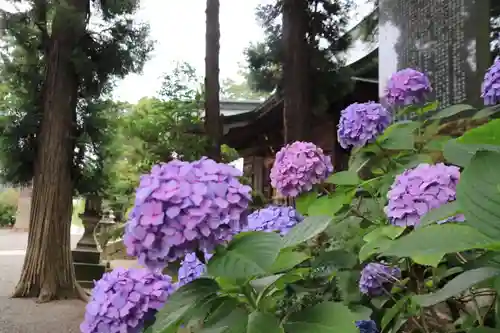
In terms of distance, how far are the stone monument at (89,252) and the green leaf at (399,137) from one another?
5.46 metres

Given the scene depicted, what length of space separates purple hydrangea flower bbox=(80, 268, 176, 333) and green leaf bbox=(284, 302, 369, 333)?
179mm

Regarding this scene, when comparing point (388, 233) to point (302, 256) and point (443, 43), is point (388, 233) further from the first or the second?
point (443, 43)

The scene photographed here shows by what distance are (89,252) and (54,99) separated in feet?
6.93

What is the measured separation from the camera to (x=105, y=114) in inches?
222

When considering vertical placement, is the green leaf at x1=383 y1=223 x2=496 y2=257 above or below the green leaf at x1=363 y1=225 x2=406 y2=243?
above

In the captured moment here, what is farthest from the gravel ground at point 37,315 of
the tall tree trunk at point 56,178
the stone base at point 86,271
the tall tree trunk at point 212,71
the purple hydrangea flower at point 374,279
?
the purple hydrangea flower at point 374,279

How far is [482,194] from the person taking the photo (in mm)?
374

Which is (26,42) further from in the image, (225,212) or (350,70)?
(225,212)

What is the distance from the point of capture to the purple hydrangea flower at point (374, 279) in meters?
0.84

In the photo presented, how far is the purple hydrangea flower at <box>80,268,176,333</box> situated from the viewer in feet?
2.02

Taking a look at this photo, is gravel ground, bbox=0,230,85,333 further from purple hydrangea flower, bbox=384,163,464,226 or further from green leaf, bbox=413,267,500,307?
green leaf, bbox=413,267,500,307

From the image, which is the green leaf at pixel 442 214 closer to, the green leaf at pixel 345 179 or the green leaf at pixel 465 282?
the green leaf at pixel 465 282

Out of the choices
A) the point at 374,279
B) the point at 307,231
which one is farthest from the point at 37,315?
the point at 307,231


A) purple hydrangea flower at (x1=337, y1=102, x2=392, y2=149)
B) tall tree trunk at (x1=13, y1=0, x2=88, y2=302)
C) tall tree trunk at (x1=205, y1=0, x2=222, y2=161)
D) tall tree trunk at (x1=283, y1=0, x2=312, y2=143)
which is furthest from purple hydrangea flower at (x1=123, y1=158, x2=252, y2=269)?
tall tree trunk at (x1=13, y1=0, x2=88, y2=302)
